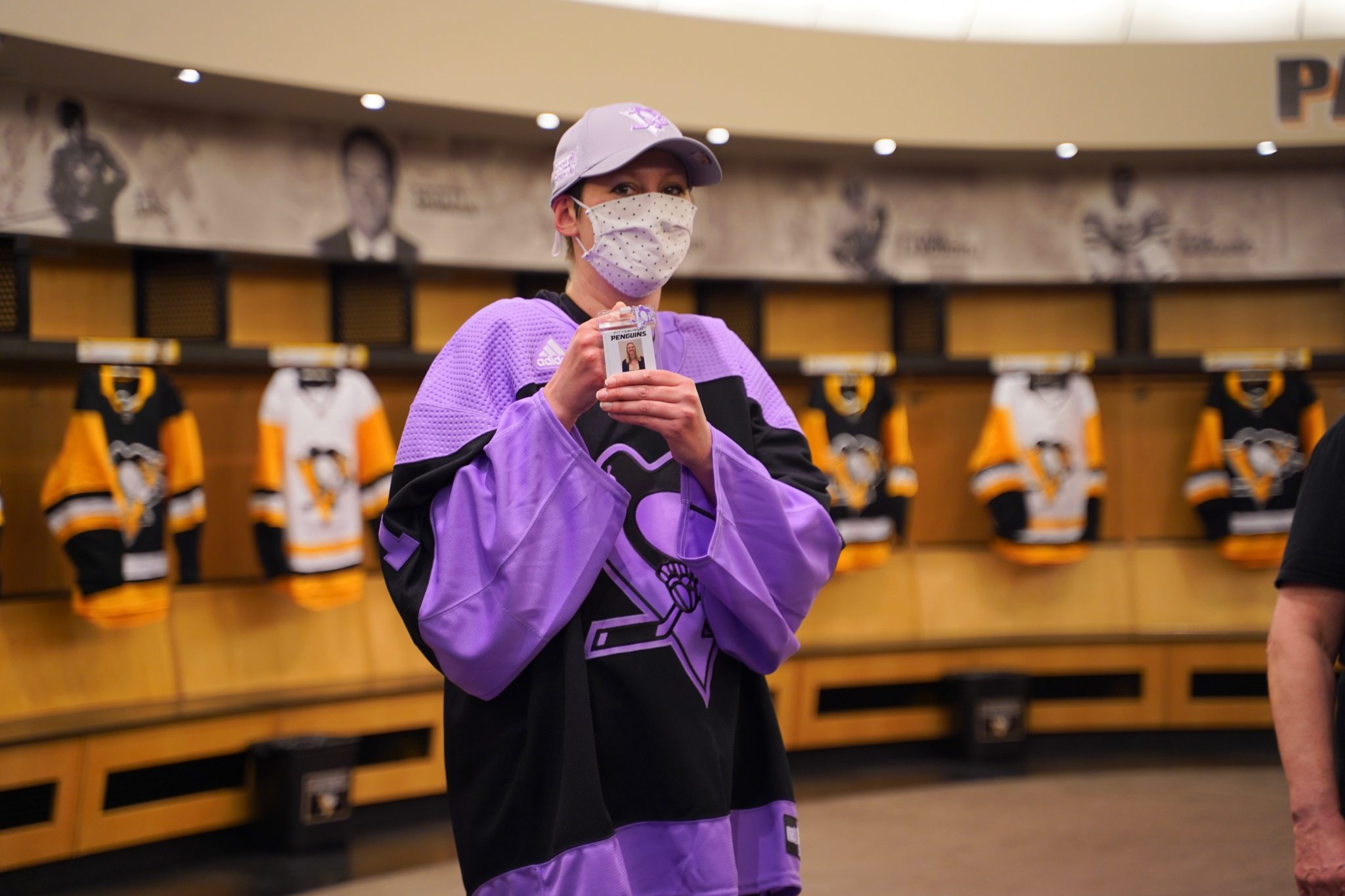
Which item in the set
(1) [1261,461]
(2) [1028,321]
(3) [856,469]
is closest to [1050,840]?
(3) [856,469]

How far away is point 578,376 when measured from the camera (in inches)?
46.2

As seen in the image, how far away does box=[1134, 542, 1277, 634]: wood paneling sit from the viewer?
19.9 ft

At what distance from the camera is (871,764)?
5.70 m

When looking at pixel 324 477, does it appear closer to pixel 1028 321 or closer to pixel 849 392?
pixel 849 392

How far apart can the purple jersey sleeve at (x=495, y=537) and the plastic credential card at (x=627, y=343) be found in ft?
0.28

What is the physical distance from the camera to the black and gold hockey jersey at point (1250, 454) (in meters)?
5.89

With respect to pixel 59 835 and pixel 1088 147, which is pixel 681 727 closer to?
pixel 59 835

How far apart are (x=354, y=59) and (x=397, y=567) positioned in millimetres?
3744

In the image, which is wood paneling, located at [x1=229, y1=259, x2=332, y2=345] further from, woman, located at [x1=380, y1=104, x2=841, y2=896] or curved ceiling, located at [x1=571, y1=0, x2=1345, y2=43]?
woman, located at [x1=380, y1=104, x2=841, y2=896]

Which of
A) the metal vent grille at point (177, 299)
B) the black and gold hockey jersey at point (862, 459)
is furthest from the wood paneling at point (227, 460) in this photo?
the black and gold hockey jersey at point (862, 459)

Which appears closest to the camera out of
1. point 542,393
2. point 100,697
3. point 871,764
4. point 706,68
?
point 542,393

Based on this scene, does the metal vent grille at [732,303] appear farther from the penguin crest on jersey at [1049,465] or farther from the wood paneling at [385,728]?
the wood paneling at [385,728]

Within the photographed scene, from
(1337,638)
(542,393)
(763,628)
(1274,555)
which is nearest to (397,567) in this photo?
(542,393)

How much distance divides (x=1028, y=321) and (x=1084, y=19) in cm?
157
